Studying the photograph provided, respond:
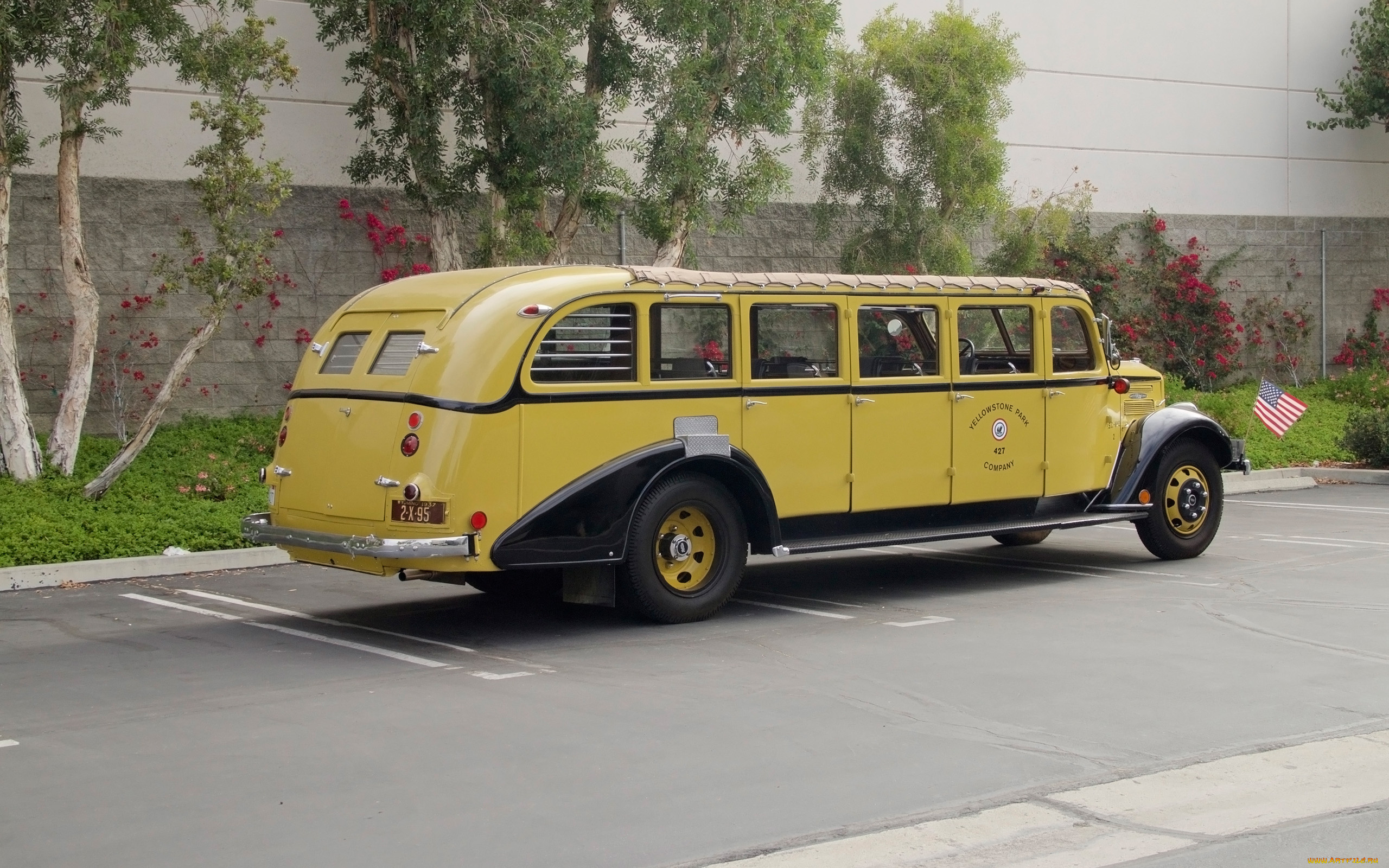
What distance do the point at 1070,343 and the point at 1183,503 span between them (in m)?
1.69

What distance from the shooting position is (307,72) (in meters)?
17.5

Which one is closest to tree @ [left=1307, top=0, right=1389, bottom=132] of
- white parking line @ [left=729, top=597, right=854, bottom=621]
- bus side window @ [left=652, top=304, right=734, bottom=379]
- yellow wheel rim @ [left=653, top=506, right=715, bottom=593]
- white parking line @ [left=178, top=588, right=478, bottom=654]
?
white parking line @ [left=729, top=597, right=854, bottom=621]

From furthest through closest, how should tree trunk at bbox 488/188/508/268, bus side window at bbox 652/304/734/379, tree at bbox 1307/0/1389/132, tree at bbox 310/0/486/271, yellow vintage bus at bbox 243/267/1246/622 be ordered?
1. tree at bbox 1307/0/1389/132
2. tree trunk at bbox 488/188/508/268
3. tree at bbox 310/0/486/271
4. bus side window at bbox 652/304/734/379
5. yellow vintage bus at bbox 243/267/1246/622

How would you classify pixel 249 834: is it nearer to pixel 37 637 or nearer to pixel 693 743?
pixel 693 743

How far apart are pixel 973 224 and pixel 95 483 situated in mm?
A: 11945

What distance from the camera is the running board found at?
10.1 meters

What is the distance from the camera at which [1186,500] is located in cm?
1214

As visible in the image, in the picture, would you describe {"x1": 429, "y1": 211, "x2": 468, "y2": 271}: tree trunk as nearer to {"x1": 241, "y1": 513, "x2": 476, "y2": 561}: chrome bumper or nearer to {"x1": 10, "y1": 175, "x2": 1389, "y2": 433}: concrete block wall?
{"x1": 10, "y1": 175, "x2": 1389, "y2": 433}: concrete block wall

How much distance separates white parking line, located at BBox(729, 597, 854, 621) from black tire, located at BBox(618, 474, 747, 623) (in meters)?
0.62

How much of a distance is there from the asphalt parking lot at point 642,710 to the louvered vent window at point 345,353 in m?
1.70

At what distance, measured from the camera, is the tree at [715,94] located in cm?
1608

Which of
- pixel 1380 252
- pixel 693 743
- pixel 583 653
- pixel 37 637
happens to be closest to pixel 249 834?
pixel 693 743

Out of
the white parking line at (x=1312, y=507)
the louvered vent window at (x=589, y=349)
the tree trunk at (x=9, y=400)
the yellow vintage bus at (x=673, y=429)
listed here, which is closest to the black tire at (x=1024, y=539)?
the yellow vintage bus at (x=673, y=429)

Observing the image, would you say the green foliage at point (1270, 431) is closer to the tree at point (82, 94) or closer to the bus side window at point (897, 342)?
the bus side window at point (897, 342)
